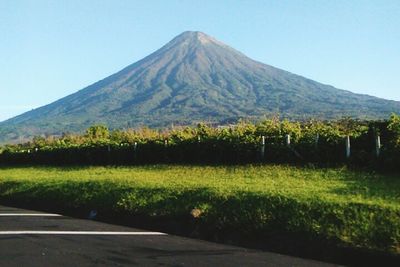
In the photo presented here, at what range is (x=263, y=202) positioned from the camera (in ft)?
40.4

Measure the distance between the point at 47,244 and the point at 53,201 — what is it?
748 centimetres

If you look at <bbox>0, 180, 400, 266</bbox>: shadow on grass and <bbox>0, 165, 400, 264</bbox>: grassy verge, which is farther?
<bbox>0, 165, 400, 264</bbox>: grassy verge

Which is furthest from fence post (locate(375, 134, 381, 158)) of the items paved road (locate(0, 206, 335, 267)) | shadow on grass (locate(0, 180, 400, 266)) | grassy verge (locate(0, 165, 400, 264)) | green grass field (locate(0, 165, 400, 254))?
paved road (locate(0, 206, 335, 267))

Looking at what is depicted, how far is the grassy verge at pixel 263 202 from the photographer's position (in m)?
10.2

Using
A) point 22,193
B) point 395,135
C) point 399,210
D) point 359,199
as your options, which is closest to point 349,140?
point 395,135

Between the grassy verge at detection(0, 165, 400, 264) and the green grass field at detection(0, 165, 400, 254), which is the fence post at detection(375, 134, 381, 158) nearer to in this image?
the grassy verge at detection(0, 165, 400, 264)

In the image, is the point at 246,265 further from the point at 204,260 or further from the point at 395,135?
the point at 395,135

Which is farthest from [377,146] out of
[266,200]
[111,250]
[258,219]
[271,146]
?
[111,250]

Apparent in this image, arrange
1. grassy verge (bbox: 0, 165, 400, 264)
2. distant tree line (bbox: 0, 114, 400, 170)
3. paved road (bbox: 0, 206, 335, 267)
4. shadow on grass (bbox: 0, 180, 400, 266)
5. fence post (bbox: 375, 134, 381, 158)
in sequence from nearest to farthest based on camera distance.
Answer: paved road (bbox: 0, 206, 335, 267), shadow on grass (bbox: 0, 180, 400, 266), grassy verge (bbox: 0, 165, 400, 264), fence post (bbox: 375, 134, 381, 158), distant tree line (bbox: 0, 114, 400, 170)

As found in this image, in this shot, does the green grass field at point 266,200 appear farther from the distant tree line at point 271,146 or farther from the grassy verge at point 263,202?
the distant tree line at point 271,146

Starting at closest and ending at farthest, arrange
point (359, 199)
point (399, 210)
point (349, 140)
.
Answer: point (399, 210), point (359, 199), point (349, 140)

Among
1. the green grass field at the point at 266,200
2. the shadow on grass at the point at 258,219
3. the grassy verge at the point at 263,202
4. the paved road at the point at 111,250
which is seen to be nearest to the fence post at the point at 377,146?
the grassy verge at the point at 263,202

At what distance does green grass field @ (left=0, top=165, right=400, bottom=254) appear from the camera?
10.2 meters

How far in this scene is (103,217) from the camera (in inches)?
580
